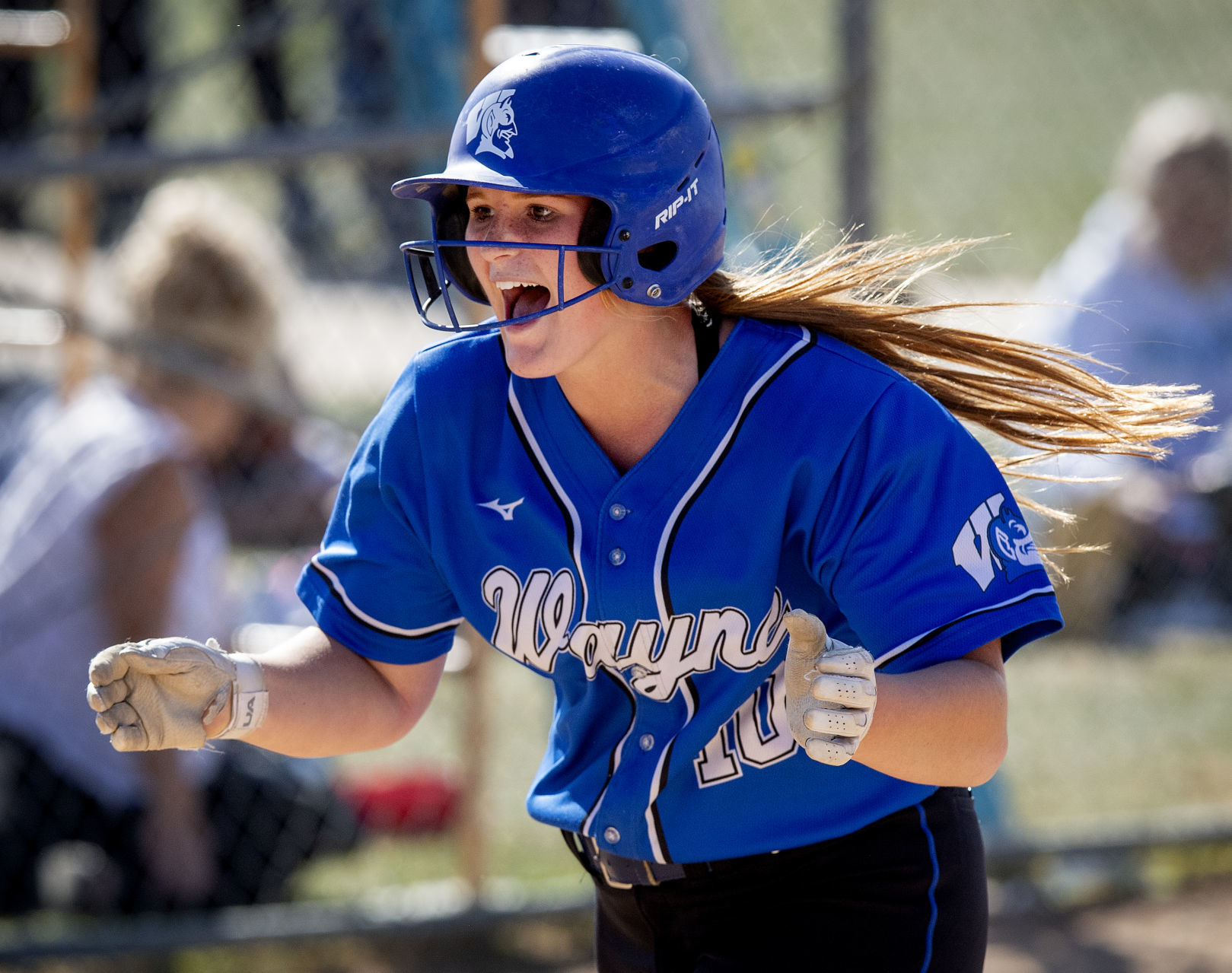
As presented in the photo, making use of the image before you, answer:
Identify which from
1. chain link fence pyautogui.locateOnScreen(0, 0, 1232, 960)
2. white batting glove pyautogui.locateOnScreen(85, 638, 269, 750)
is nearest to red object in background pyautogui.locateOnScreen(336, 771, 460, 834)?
chain link fence pyautogui.locateOnScreen(0, 0, 1232, 960)

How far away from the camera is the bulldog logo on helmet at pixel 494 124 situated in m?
1.62

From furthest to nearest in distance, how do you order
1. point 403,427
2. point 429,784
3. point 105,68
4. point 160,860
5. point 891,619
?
point 105,68 < point 429,784 < point 160,860 < point 403,427 < point 891,619

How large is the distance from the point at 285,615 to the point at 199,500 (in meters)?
0.79

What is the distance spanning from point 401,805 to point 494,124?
109 inches

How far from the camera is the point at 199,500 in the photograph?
11.4 ft

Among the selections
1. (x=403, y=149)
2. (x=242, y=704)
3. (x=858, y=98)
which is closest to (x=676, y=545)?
(x=242, y=704)

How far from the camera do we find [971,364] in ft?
6.33

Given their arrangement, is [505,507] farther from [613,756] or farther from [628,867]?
[628,867]

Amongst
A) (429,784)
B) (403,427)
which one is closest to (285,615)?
(429,784)

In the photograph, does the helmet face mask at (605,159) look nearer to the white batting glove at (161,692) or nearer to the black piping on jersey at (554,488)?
the black piping on jersey at (554,488)

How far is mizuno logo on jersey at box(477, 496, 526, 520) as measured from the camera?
5.87 ft

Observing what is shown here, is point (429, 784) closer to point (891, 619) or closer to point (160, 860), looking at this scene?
point (160, 860)

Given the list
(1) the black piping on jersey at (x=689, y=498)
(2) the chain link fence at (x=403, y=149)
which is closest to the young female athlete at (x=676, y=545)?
(1) the black piping on jersey at (x=689, y=498)

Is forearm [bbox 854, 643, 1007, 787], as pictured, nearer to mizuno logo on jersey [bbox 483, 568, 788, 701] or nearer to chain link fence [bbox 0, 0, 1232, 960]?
mizuno logo on jersey [bbox 483, 568, 788, 701]
